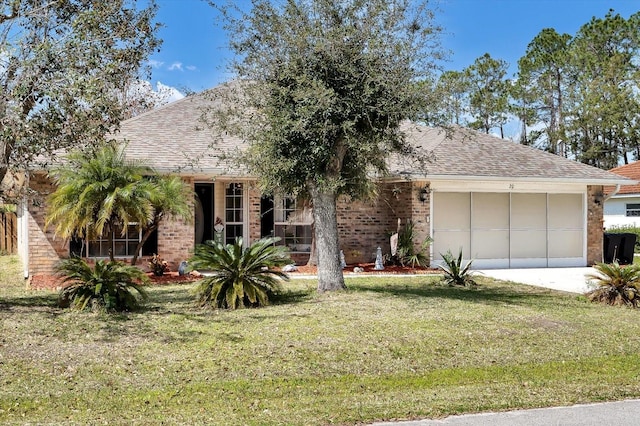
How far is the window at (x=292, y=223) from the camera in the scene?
18094 mm

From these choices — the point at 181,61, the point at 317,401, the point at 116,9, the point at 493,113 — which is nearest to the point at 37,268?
the point at 181,61

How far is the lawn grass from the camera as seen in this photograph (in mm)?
6031

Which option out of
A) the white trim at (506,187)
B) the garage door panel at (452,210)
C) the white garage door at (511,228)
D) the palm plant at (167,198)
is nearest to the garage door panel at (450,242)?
the white garage door at (511,228)

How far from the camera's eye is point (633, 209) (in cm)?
2956

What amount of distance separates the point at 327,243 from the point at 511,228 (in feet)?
28.7

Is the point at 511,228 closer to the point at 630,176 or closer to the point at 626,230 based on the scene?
the point at 626,230

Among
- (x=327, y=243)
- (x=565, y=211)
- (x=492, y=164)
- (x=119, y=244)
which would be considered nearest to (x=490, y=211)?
(x=492, y=164)

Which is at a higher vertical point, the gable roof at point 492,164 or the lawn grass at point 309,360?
the gable roof at point 492,164

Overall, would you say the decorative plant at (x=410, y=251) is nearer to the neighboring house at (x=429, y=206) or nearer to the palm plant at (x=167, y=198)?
the neighboring house at (x=429, y=206)

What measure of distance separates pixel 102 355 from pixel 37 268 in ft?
28.5

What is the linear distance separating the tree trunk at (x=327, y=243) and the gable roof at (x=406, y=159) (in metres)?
4.14

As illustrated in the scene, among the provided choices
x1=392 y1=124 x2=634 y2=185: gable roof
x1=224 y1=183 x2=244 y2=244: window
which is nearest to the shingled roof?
x1=224 y1=183 x2=244 y2=244: window

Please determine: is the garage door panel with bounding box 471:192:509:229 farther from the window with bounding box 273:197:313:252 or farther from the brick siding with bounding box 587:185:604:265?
the window with bounding box 273:197:313:252

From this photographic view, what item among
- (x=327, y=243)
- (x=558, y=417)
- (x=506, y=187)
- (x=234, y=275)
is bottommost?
(x=558, y=417)
